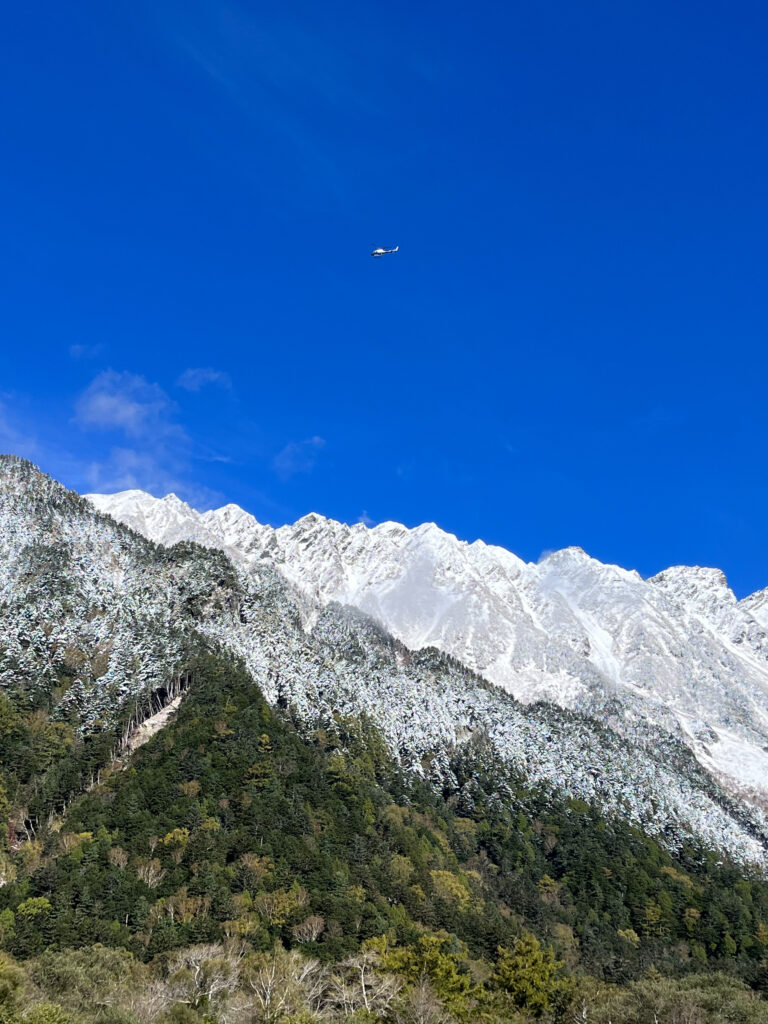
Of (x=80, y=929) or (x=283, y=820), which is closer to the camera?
(x=80, y=929)

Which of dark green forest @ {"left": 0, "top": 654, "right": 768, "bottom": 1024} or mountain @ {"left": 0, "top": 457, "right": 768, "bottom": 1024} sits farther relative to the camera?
mountain @ {"left": 0, "top": 457, "right": 768, "bottom": 1024}

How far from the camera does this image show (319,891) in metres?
108

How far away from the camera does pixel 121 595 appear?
19975 centimetres

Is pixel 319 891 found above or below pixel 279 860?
below

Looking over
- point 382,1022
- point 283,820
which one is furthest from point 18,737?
point 382,1022

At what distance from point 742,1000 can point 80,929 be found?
74.2 meters

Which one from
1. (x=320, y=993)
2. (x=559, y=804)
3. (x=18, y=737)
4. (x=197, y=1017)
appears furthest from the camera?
(x=559, y=804)

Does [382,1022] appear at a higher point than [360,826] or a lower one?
lower

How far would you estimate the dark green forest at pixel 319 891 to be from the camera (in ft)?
231

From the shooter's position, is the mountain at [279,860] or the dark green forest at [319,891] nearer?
the dark green forest at [319,891]

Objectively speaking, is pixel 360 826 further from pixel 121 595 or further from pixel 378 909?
pixel 121 595

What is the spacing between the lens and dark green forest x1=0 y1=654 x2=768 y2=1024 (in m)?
70.3

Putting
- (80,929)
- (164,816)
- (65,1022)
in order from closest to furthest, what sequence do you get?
(65,1022) → (80,929) → (164,816)

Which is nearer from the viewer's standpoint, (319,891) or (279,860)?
(319,891)
